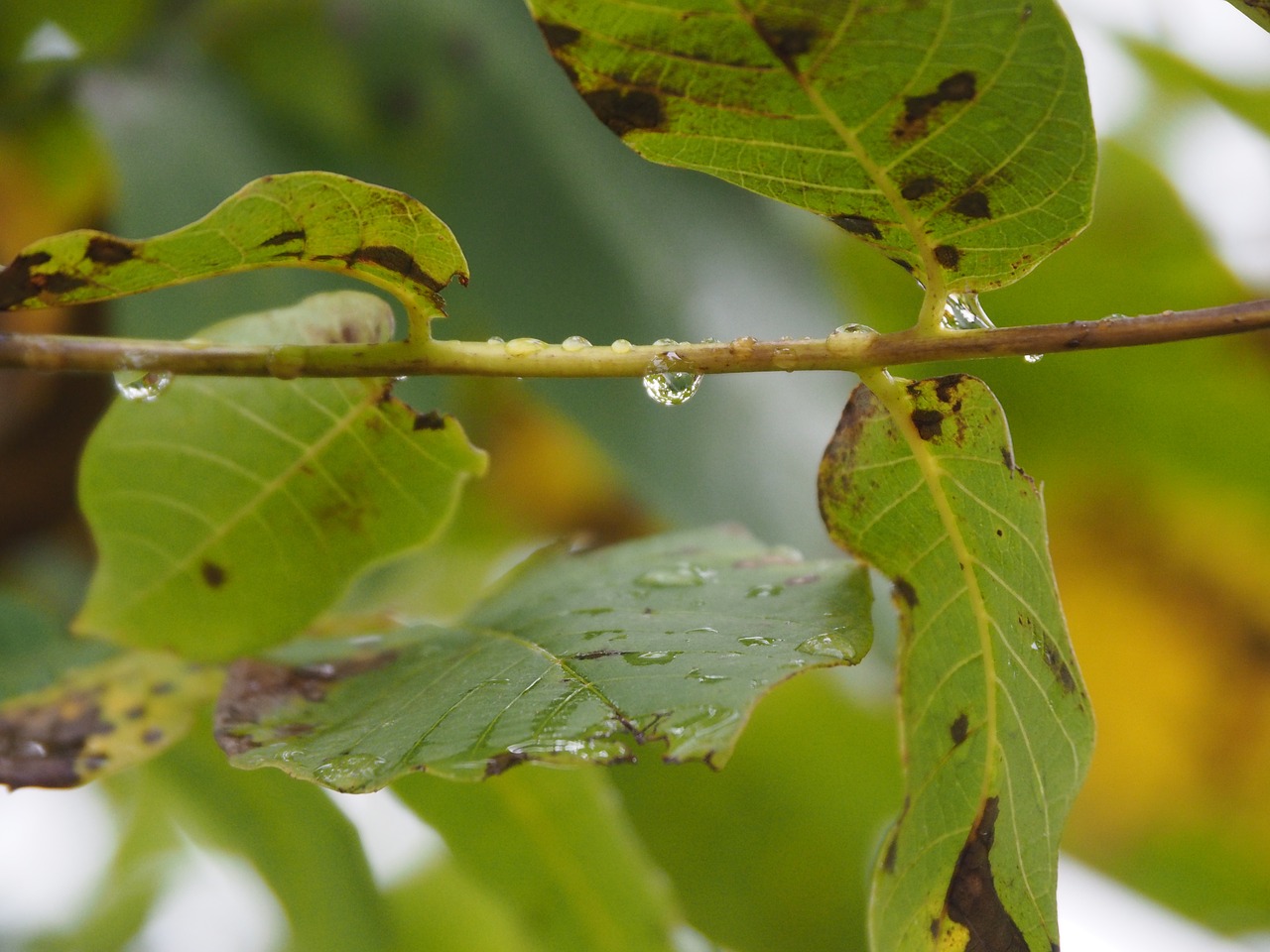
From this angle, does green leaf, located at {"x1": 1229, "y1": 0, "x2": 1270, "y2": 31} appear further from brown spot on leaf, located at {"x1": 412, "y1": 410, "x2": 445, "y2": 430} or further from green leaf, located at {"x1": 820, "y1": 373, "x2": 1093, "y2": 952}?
brown spot on leaf, located at {"x1": 412, "y1": 410, "x2": 445, "y2": 430}

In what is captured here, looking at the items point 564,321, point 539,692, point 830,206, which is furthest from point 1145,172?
point 539,692

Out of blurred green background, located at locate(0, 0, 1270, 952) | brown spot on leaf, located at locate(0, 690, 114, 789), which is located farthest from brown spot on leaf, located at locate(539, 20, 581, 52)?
blurred green background, located at locate(0, 0, 1270, 952)

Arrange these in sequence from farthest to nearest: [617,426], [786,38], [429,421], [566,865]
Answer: [617,426] → [566,865] → [429,421] → [786,38]

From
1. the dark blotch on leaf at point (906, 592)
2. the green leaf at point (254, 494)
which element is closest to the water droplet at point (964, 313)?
the dark blotch on leaf at point (906, 592)

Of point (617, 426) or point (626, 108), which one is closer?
point (626, 108)

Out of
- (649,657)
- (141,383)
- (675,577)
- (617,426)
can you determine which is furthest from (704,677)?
(617,426)

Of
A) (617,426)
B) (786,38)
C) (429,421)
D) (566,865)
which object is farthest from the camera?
(617,426)

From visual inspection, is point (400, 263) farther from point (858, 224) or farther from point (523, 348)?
point (858, 224)

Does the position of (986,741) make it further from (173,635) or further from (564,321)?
(564,321)
